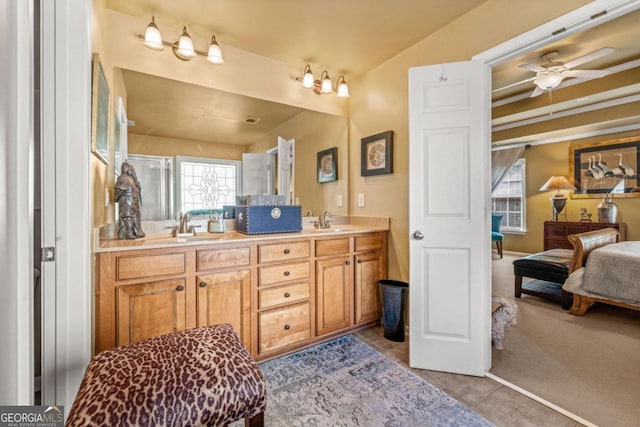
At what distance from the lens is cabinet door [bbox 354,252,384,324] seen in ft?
7.77

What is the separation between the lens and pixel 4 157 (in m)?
0.54

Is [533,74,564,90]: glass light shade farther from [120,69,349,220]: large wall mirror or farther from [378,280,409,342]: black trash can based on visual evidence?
[378,280,409,342]: black trash can

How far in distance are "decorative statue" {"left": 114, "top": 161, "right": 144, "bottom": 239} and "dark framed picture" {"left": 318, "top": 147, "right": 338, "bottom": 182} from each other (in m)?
1.67

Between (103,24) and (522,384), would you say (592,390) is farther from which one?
(103,24)

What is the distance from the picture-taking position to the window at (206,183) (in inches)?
83.4

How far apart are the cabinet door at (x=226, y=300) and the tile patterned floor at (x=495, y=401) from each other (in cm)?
112

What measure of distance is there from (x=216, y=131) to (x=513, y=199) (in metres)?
6.24

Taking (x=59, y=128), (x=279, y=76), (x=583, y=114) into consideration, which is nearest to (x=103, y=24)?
(x=59, y=128)

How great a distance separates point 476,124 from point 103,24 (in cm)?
236

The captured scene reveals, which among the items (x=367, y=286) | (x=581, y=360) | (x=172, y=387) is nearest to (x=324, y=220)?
(x=367, y=286)

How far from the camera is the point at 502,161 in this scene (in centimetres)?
591

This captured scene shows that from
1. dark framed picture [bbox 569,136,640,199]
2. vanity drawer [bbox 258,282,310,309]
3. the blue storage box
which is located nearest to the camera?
vanity drawer [bbox 258,282,310,309]

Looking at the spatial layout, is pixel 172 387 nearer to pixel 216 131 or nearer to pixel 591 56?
pixel 216 131

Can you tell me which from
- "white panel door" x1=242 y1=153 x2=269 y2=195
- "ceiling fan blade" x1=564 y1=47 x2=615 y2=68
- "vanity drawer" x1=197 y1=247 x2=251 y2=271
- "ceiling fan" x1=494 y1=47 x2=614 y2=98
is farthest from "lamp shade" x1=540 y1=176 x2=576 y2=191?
"vanity drawer" x1=197 y1=247 x2=251 y2=271
